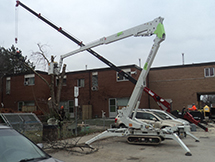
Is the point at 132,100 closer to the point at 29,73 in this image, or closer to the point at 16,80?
the point at 29,73

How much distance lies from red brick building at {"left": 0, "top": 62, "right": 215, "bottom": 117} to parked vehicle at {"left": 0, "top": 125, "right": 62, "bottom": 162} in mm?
20193

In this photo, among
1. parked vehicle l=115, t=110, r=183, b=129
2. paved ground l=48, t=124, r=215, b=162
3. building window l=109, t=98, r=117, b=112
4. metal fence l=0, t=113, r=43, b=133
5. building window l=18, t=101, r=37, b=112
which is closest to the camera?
paved ground l=48, t=124, r=215, b=162

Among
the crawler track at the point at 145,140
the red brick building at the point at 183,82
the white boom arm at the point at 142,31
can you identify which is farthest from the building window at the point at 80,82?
the crawler track at the point at 145,140

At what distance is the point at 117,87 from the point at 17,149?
22807mm

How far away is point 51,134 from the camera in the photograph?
1072 centimetres

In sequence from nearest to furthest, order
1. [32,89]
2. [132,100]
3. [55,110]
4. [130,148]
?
1. [130,148]
2. [132,100]
3. [55,110]
4. [32,89]

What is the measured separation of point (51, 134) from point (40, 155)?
275 inches

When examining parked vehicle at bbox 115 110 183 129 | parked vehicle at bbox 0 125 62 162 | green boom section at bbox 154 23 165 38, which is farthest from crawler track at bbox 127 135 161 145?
parked vehicle at bbox 0 125 62 162

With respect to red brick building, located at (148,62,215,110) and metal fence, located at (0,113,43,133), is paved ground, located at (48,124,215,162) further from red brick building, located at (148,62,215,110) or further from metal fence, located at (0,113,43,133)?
red brick building, located at (148,62,215,110)

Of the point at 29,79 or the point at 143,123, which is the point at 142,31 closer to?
the point at 143,123

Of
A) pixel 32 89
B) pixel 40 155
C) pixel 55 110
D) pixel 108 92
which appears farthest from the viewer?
pixel 32 89

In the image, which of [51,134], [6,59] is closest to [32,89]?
[6,59]

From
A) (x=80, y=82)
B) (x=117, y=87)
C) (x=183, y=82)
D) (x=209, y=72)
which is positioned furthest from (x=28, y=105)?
(x=209, y=72)

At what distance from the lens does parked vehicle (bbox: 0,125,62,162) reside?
3754 millimetres
